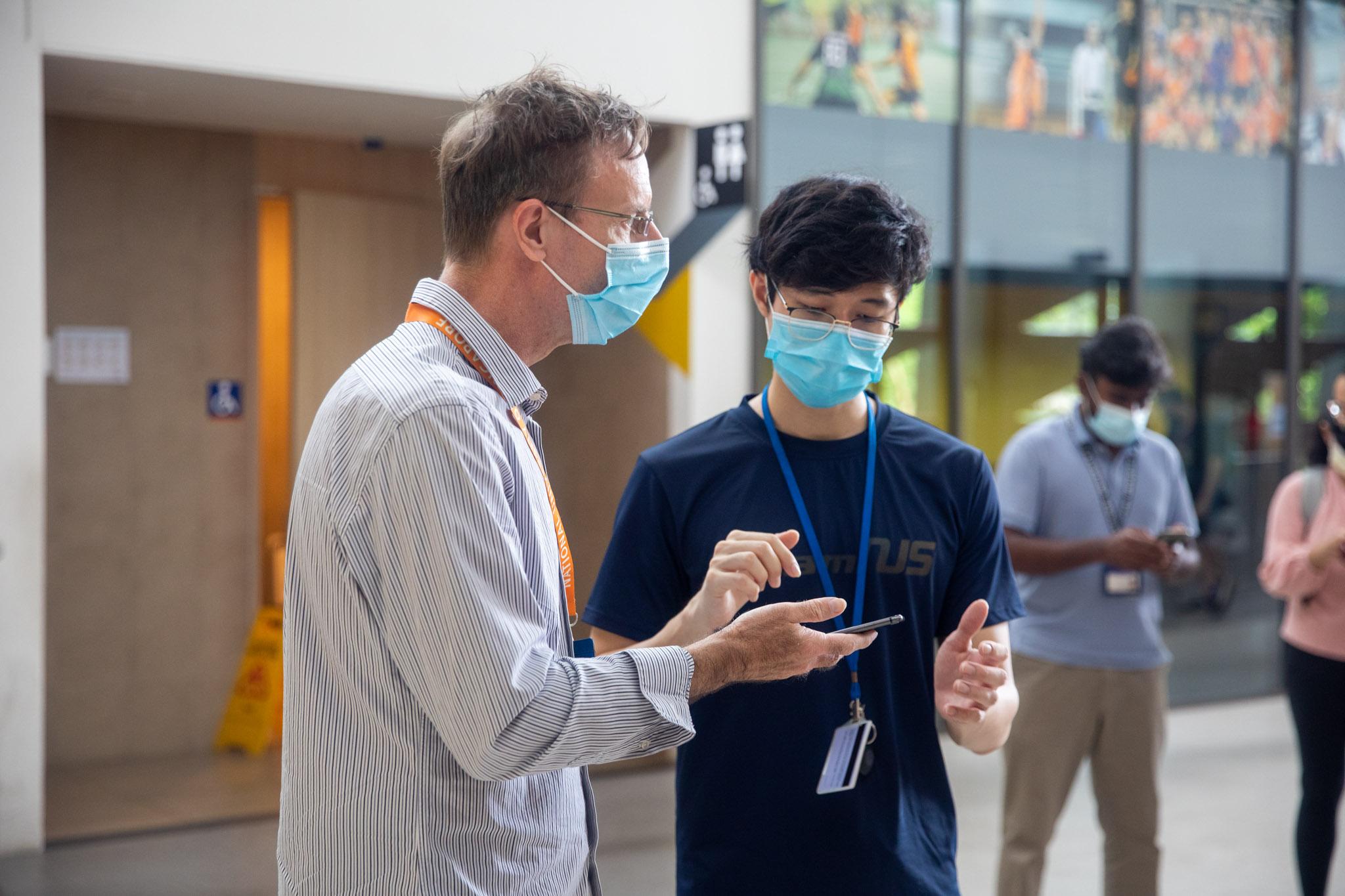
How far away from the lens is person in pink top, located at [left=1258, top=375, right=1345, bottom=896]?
10.9 feet

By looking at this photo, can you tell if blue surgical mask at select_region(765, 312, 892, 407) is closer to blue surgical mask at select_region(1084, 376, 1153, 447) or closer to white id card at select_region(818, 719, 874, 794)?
white id card at select_region(818, 719, 874, 794)

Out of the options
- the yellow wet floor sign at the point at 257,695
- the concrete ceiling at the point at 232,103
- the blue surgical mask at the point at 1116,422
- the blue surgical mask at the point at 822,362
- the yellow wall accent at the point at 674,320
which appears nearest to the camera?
the blue surgical mask at the point at 822,362

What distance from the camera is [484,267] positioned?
4.63 ft

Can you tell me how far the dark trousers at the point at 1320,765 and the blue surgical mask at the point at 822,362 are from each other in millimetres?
2251

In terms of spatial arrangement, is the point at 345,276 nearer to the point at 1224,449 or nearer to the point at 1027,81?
the point at 1027,81

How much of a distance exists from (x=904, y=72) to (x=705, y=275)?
1.62 meters

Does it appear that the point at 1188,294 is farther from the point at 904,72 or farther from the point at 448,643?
the point at 448,643

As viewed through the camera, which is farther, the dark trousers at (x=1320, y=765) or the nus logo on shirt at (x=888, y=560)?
the dark trousers at (x=1320, y=765)

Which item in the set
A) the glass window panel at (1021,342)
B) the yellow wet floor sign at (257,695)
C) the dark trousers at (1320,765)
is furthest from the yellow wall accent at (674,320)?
the dark trousers at (1320,765)

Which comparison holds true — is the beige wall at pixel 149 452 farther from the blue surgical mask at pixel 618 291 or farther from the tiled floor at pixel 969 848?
the blue surgical mask at pixel 618 291

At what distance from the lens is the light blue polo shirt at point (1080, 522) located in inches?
129

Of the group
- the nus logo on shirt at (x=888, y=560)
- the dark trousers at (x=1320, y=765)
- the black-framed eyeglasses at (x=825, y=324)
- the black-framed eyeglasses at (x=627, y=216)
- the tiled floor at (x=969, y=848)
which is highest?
Result: the black-framed eyeglasses at (x=627, y=216)

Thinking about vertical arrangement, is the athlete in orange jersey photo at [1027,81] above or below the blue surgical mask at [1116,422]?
above

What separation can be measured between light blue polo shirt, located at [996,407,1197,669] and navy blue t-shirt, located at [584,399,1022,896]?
1.59 meters
